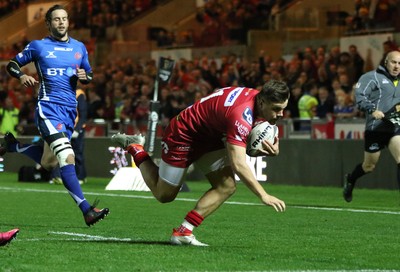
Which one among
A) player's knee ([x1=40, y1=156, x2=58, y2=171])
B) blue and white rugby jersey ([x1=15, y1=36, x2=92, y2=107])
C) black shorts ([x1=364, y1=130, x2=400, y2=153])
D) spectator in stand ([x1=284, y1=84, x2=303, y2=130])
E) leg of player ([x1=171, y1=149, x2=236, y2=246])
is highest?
blue and white rugby jersey ([x1=15, y1=36, x2=92, y2=107])

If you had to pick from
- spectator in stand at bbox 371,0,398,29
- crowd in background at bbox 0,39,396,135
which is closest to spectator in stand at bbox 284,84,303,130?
crowd in background at bbox 0,39,396,135

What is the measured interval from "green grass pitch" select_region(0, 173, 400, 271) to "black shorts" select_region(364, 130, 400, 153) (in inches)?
32.4

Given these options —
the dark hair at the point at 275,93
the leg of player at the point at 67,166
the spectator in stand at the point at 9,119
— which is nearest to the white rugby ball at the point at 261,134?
the dark hair at the point at 275,93

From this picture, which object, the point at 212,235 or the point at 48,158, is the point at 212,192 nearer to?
the point at 212,235

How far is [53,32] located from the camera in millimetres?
12688

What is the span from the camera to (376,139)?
15.7 metres

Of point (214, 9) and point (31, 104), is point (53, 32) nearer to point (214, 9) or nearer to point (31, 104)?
point (31, 104)

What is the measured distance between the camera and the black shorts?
15.7 m

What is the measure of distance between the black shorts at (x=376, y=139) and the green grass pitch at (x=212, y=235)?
82 cm

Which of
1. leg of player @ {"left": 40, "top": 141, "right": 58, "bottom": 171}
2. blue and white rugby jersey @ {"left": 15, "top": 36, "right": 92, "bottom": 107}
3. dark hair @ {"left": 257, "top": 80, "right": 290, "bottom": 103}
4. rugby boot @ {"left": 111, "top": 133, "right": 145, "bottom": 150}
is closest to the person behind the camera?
dark hair @ {"left": 257, "top": 80, "right": 290, "bottom": 103}

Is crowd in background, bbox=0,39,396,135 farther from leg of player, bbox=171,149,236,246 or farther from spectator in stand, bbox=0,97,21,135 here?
leg of player, bbox=171,149,236,246

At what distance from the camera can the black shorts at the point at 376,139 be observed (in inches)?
618

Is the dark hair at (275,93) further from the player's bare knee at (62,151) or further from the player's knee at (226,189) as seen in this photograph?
the player's bare knee at (62,151)

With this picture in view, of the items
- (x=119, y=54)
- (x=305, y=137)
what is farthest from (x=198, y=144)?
(x=119, y=54)
